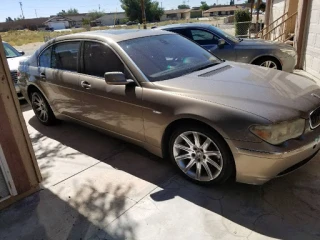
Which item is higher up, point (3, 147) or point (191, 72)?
point (191, 72)

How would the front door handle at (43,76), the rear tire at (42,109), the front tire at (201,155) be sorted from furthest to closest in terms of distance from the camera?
1. the rear tire at (42,109)
2. the front door handle at (43,76)
3. the front tire at (201,155)

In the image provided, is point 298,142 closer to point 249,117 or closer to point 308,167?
point 249,117

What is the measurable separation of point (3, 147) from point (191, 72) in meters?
2.23

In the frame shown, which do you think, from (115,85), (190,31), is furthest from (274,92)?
(190,31)

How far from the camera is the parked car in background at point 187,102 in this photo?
8.05ft

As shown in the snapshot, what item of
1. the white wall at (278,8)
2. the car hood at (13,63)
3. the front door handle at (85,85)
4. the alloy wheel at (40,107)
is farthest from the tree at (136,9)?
the front door handle at (85,85)

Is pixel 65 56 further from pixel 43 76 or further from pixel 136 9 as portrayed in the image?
pixel 136 9

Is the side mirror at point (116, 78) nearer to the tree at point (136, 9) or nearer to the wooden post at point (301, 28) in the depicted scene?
the wooden post at point (301, 28)

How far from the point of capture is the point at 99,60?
3.62m

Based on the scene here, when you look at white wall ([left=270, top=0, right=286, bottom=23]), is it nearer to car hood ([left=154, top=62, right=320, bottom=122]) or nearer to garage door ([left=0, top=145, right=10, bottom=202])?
car hood ([left=154, top=62, right=320, bottom=122])

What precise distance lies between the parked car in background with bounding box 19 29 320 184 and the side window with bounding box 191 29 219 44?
3012mm

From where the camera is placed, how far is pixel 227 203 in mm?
2723

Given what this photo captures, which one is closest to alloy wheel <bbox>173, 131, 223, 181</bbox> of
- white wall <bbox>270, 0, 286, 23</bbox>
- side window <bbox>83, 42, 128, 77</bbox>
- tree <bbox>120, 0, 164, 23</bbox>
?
side window <bbox>83, 42, 128, 77</bbox>

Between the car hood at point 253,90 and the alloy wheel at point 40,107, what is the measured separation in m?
2.71
